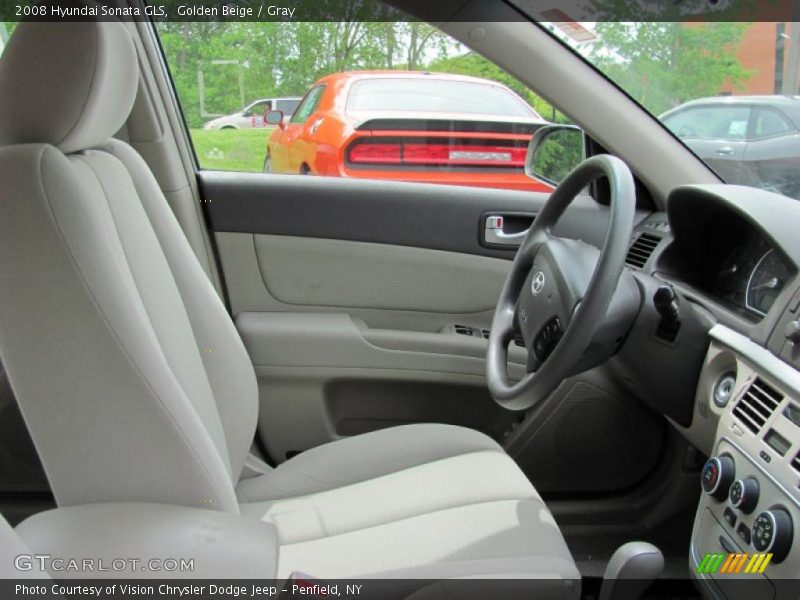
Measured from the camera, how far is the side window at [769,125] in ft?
5.55

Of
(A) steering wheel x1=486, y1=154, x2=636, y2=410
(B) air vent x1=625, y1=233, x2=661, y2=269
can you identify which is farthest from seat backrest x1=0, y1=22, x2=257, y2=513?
(B) air vent x1=625, y1=233, x2=661, y2=269

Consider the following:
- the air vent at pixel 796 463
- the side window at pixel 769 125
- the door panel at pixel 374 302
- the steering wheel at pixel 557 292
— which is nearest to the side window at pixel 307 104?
the door panel at pixel 374 302

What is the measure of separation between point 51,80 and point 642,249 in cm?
126

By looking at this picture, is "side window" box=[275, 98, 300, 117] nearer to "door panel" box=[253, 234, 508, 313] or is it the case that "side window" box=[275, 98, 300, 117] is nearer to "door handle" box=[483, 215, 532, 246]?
"door panel" box=[253, 234, 508, 313]

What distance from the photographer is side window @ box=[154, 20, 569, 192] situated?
2.05 m

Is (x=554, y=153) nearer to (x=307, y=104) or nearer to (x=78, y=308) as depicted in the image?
(x=307, y=104)

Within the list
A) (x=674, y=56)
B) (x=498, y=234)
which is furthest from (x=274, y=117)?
(x=674, y=56)

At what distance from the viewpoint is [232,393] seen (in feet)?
4.80

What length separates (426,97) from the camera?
2221 millimetres

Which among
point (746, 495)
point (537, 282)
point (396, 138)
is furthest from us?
point (396, 138)

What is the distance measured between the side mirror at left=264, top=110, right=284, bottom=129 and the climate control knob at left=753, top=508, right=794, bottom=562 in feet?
5.23

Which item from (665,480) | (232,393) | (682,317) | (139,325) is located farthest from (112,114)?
(665,480)

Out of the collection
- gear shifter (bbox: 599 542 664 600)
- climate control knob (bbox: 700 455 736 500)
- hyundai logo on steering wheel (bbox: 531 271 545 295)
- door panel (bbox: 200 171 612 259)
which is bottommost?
gear shifter (bbox: 599 542 664 600)

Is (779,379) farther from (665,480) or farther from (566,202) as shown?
(665,480)
